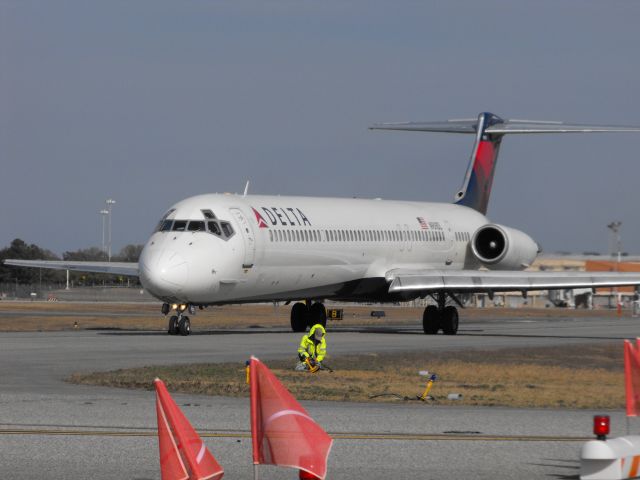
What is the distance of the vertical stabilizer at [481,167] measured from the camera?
5016cm

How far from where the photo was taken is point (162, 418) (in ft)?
32.9

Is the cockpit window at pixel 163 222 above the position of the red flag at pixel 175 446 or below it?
above

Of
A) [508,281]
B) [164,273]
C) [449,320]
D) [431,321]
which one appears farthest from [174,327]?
[508,281]

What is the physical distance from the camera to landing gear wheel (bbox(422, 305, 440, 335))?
41.2 m

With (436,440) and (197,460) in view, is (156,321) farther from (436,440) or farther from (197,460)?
(197,460)

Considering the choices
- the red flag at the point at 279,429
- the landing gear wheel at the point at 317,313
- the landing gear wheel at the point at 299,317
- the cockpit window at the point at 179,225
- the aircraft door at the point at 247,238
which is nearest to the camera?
the red flag at the point at 279,429

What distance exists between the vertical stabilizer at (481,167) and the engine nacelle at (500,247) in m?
4.08

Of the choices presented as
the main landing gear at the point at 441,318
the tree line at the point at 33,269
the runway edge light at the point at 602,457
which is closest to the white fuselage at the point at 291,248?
the main landing gear at the point at 441,318

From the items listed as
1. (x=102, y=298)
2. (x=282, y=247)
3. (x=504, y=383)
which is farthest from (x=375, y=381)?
(x=102, y=298)

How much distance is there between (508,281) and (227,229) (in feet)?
28.7

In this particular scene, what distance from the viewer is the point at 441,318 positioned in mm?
41062

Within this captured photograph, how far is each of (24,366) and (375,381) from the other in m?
6.52

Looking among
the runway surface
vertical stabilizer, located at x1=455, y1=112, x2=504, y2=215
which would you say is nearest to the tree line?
vertical stabilizer, located at x1=455, y1=112, x2=504, y2=215

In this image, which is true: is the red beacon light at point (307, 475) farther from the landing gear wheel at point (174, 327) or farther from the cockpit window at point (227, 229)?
the landing gear wheel at point (174, 327)
